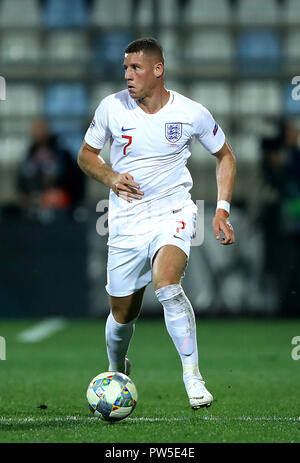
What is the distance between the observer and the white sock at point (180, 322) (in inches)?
261

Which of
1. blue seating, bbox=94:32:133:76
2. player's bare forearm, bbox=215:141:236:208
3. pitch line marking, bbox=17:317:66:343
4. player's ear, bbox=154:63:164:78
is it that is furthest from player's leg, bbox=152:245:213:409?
blue seating, bbox=94:32:133:76

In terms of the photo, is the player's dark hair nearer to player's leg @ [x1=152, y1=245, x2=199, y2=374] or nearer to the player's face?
the player's face

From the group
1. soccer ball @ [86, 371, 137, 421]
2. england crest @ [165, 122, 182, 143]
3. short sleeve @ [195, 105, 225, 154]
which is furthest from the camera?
short sleeve @ [195, 105, 225, 154]

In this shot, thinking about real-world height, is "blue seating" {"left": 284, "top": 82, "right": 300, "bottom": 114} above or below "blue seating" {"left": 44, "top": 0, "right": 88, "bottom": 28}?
below

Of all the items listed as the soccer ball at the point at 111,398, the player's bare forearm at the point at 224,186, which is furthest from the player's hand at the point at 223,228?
the soccer ball at the point at 111,398

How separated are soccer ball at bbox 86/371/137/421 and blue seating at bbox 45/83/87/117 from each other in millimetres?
7967

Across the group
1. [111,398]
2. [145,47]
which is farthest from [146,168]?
[111,398]

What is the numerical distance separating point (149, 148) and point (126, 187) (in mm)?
356

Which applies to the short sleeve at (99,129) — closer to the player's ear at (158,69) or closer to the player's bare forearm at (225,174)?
the player's ear at (158,69)

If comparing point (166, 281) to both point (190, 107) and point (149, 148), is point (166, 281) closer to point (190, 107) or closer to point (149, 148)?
point (149, 148)

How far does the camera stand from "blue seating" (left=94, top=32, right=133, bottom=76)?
14.2 metres

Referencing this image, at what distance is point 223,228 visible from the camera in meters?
6.74

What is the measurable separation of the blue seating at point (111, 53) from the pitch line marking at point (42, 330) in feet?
10.5

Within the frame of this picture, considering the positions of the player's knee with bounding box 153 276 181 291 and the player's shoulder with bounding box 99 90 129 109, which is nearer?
the player's knee with bounding box 153 276 181 291
